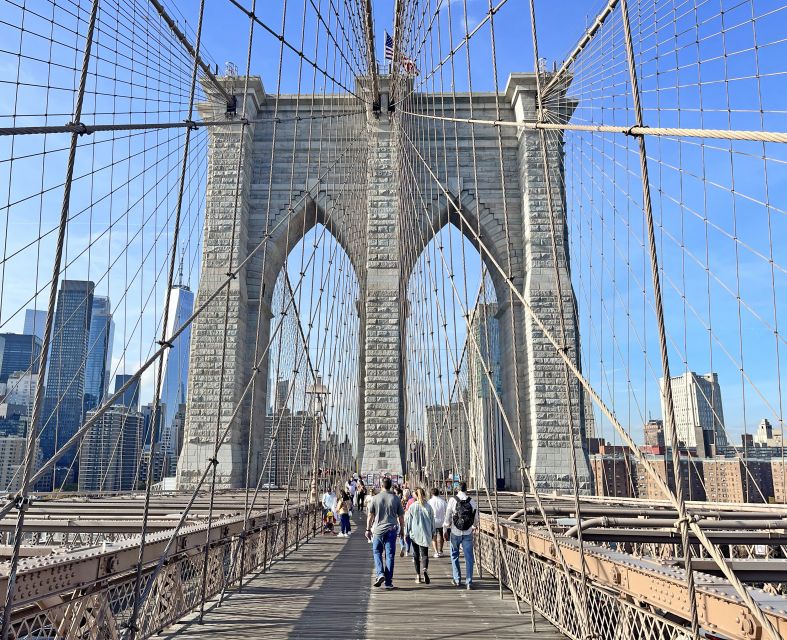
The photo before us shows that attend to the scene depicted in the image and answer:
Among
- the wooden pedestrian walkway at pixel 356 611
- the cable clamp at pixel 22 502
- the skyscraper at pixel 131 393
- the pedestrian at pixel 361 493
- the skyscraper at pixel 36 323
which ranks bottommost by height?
the wooden pedestrian walkway at pixel 356 611

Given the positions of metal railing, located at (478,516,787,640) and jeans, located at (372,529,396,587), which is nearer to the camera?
metal railing, located at (478,516,787,640)

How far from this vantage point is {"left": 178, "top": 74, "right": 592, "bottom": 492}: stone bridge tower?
19.3 m

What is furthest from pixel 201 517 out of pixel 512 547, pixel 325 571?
pixel 512 547

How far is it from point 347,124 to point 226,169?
418 centimetres

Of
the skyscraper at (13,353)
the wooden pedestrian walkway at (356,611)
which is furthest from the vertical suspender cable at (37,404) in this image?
the skyscraper at (13,353)

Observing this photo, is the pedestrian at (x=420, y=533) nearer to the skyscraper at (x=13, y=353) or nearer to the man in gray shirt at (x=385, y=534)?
the man in gray shirt at (x=385, y=534)

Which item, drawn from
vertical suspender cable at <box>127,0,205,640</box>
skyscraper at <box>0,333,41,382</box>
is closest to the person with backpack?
vertical suspender cable at <box>127,0,205,640</box>

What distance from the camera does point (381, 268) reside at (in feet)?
66.5

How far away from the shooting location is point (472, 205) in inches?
869

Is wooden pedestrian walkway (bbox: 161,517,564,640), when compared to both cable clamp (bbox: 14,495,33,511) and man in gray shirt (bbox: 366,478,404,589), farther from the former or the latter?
cable clamp (bbox: 14,495,33,511)

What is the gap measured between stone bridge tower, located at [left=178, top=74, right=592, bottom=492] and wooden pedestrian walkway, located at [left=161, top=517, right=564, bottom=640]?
40.0 ft

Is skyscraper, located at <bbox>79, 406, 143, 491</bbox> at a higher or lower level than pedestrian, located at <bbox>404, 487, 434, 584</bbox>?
higher

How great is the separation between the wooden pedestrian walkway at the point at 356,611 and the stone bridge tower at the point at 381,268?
40.0 ft

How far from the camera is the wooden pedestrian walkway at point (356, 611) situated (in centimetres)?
434
